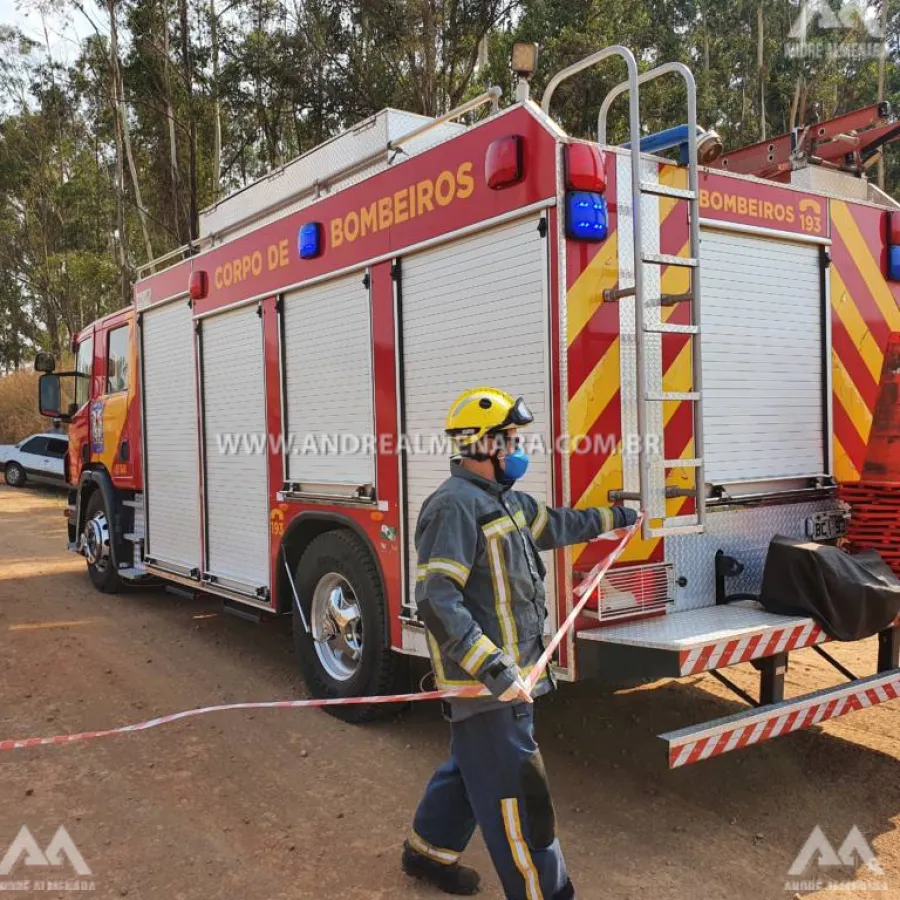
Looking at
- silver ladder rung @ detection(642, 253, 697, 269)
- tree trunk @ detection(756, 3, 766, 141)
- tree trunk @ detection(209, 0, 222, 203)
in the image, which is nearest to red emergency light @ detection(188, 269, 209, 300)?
silver ladder rung @ detection(642, 253, 697, 269)

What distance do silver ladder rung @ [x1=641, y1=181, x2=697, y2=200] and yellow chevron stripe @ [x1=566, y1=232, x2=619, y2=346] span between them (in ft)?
0.74

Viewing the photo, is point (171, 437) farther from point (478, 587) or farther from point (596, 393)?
point (478, 587)

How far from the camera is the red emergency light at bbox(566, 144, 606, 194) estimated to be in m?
3.38

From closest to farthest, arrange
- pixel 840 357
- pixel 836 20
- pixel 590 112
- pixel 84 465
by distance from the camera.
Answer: pixel 840 357 → pixel 84 465 → pixel 590 112 → pixel 836 20

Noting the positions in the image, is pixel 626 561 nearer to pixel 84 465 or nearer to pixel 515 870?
pixel 515 870

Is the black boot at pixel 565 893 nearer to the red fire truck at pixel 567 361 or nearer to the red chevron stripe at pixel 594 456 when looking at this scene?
the red fire truck at pixel 567 361

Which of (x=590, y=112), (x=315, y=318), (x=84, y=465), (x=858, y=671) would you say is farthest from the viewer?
(x=590, y=112)

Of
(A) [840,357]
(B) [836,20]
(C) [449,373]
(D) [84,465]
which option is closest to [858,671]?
(A) [840,357]

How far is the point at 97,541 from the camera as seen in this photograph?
27.2ft

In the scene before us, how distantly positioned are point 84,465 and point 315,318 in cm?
468

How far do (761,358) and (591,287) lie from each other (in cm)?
120

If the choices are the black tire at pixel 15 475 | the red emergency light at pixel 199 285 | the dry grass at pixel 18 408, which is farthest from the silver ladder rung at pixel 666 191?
the dry grass at pixel 18 408

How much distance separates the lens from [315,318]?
4.96 metres

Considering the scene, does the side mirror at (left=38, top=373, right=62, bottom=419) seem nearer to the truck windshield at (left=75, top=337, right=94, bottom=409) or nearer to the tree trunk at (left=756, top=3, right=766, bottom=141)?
the truck windshield at (left=75, top=337, right=94, bottom=409)
